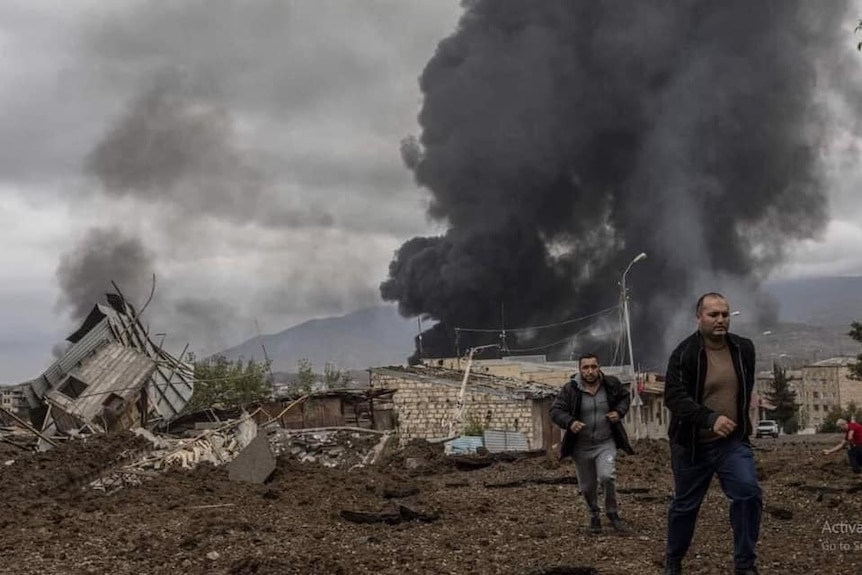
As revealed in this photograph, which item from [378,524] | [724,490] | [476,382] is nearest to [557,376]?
[476,382]

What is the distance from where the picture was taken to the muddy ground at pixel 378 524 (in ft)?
22.8

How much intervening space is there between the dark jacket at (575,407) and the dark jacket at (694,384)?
2.64 meters

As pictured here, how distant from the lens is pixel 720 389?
566 cm

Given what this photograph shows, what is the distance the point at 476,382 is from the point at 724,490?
3387 centimetres

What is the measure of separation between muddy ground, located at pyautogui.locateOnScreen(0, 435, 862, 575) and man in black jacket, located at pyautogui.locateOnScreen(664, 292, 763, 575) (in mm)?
881

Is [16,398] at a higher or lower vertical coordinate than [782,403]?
lower

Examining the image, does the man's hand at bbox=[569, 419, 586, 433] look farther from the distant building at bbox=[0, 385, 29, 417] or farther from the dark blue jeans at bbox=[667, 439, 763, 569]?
the distant building at bbox=[0, 385, 29, 417]

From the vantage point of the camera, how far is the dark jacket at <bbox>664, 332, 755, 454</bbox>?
18.6 ft

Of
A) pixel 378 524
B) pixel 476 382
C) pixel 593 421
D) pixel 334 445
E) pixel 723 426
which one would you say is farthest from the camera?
pixel 476 382

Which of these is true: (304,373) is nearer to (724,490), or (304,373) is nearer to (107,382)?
(107,382)

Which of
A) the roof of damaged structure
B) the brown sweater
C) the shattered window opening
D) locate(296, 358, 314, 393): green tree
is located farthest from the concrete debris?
locate(296, 358, 314, 393): green tree

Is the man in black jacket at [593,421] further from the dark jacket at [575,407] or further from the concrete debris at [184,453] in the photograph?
the concrete debris at [184,453]

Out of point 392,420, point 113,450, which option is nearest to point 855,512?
point 113,450

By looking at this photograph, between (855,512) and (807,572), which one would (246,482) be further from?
(807,572)
